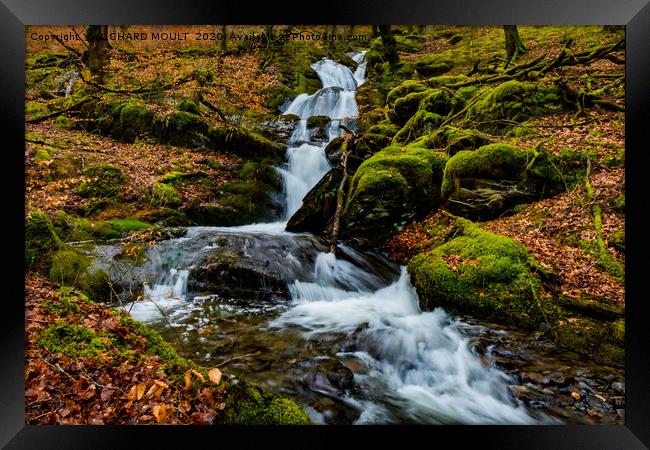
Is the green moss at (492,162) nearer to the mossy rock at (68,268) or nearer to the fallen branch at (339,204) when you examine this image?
the fallen branch at (339,204)

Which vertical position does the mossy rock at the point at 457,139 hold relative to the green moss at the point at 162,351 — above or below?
above

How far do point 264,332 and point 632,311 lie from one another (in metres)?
3.74

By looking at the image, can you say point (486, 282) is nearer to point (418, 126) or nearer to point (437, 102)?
point (418, 126)

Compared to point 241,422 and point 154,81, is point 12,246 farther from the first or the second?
point 154,81

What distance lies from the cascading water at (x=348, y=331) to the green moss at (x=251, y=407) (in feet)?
1.95

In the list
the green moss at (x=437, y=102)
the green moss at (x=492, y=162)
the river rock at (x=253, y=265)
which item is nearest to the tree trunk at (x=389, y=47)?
the green moss at (x=437, y=102)

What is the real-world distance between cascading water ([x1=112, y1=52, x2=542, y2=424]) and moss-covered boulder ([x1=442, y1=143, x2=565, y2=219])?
5.65 feet

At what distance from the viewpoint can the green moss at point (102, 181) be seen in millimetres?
4961

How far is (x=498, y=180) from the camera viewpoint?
4965 millimetres

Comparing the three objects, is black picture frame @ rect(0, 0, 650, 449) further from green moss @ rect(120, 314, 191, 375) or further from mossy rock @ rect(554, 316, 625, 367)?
green moss @ rect(120, 314, 191, 375)

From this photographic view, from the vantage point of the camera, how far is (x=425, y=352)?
11.0ft

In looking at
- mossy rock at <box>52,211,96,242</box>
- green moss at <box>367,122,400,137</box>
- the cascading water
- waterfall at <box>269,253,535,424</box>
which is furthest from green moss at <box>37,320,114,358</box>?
green moss at <box>367,122,400,137</box>

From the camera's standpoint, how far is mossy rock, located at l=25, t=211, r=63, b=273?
3.45 meters

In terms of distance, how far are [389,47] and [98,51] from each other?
5.64 m
